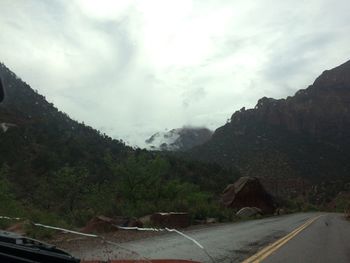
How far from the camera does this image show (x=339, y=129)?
436ft

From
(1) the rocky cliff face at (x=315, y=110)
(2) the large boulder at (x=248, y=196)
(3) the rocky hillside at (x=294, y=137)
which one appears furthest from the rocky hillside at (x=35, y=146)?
(1) the rocky cliff face at (x=315, y=110)

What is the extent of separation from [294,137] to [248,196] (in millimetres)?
52526

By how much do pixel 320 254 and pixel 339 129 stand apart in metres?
124

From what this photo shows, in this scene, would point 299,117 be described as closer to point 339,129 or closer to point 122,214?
point 339,129

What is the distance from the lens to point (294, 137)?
12100 centimetres

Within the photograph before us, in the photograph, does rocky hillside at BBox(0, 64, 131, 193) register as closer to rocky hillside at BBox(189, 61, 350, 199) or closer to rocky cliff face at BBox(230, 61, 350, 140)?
rocky hillside at BBox(189, 61, 350, 199)

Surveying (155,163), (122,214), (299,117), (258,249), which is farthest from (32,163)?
(299,117)

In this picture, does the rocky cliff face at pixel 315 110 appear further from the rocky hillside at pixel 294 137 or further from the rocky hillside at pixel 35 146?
the rocky hillside at pixel 35 146

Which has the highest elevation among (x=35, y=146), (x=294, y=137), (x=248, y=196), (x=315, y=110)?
(x=315, y=110)

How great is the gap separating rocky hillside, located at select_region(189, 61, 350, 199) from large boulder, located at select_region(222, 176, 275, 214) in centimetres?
3263

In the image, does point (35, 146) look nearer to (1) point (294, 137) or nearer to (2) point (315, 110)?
(1) point (294, 137)

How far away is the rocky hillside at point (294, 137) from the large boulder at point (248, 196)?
3263 centimetres

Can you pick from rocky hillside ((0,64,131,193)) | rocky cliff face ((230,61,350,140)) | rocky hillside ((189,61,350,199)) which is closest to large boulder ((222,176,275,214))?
rocky hillside ((0,64,131,193))

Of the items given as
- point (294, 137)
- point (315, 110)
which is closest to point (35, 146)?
point (294, 137)
